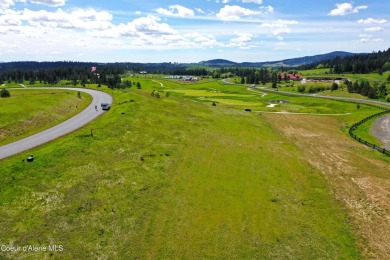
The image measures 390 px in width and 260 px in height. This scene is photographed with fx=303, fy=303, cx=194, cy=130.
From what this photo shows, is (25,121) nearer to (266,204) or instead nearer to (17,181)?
(17,181)

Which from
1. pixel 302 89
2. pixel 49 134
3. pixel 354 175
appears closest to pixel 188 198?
pixel 354 175

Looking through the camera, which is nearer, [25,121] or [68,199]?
[68,199]

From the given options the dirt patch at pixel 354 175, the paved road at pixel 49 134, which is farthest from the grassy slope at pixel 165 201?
the paved road at pixel 49 134

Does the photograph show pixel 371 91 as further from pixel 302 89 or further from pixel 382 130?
pixel 382 130

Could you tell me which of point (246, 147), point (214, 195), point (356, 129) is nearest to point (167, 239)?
point (214, 195)

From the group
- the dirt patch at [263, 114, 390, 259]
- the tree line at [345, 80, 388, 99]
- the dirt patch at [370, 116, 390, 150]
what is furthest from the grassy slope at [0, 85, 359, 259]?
the tree line at [345, 80, 388, 99]
